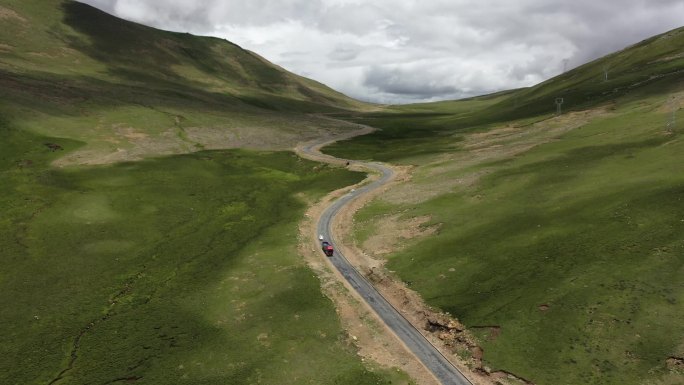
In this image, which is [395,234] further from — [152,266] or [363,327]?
[152,266]

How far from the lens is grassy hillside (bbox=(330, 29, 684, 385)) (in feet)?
120

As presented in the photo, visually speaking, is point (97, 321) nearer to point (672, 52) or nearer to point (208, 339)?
point (208, 339)

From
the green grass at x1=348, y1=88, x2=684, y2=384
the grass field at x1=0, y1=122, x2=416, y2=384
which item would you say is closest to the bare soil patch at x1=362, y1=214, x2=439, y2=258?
the green grass at x1=348, y1=88, x2=684, y2=384

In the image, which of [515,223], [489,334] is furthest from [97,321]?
[515,223]

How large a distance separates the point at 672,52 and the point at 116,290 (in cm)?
23184

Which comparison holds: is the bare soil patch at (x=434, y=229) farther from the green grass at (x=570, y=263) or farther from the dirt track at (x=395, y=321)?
the green grass at (x=570, y=263)

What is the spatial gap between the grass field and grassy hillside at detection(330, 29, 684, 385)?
45.7 ft

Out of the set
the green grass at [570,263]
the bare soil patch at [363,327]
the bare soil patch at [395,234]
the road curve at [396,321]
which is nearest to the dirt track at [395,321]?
the road curve at [396,321]

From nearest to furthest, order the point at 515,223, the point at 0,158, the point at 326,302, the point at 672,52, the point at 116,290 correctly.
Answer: the point at 326,302 → the point at 116,290 → the point at 515,223 → the point at 0,158 → the point at 672,52

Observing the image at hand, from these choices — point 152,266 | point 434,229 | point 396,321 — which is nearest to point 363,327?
point 396,321

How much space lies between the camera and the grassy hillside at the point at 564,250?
3644cm

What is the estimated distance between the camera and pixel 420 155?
14038 centimetres

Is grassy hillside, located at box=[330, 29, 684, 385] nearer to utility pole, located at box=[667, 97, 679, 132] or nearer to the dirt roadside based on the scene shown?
utility pole, located at box=[667, 97, 679, 132]

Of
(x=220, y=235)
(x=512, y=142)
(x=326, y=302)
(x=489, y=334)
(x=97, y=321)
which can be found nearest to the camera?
(x=489, y=334)
